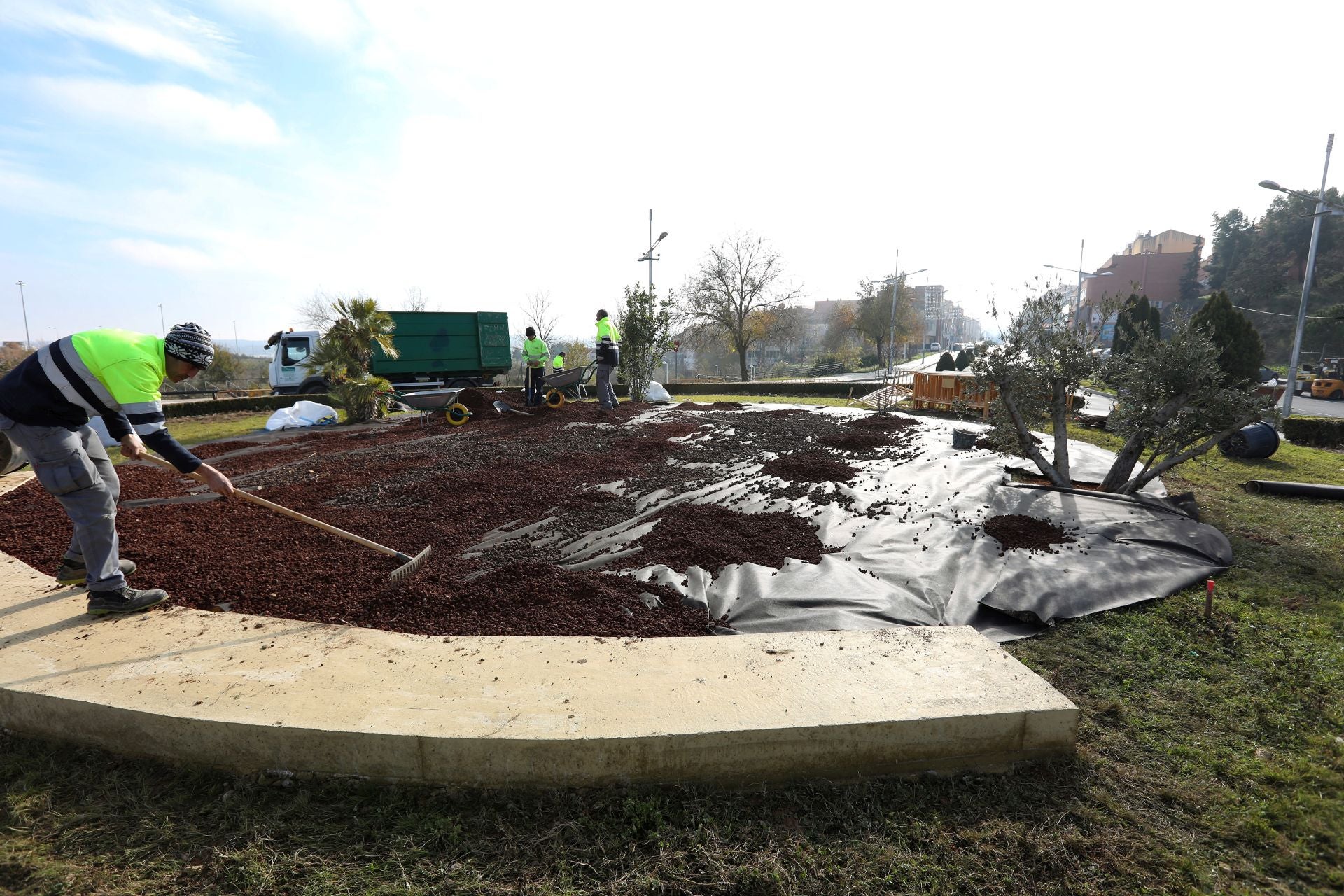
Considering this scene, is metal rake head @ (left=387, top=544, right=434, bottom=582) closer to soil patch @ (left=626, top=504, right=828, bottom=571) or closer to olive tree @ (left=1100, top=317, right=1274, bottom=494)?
soil patch @ (left=626, top=504, right=828, bottom=571)

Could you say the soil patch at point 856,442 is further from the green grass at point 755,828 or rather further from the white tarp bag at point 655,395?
Answer: the white tarp bag at point 655,395

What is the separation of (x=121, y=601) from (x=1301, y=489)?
10.5 meters

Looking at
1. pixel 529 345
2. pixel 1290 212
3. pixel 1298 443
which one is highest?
pixel 1290 212

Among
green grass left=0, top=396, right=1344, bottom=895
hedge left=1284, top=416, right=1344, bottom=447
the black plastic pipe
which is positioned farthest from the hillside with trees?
green grass left=0, top=396, right=1344, bottom=895

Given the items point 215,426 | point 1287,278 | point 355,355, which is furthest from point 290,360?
point 1287,278

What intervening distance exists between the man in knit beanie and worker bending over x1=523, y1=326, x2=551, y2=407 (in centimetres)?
1003

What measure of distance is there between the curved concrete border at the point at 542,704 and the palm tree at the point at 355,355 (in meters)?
11.4

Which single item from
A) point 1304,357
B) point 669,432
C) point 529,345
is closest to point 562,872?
point 669,432

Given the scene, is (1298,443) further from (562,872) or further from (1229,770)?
(562,872)

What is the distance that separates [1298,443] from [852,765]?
14700 millimetres

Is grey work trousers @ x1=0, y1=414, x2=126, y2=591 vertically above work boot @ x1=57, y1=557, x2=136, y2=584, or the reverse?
grey work trousers @ x1=0, y1=414, x2=126, y2=591

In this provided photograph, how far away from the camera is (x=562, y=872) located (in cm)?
186

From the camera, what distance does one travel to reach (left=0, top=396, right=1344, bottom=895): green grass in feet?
6.08

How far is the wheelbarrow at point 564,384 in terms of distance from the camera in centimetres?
1401
